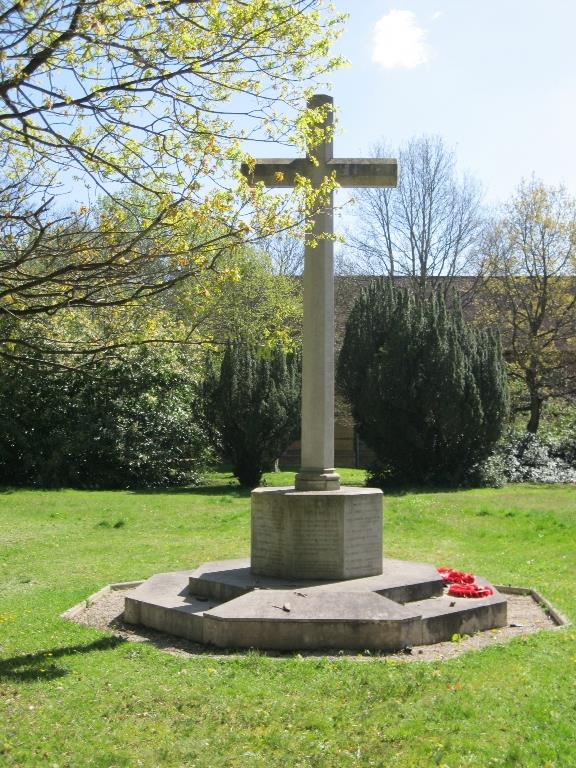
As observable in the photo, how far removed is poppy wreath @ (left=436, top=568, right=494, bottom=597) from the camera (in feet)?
28.5

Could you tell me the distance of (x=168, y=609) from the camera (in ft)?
26.7

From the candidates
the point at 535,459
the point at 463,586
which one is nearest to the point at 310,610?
the point at 463,586

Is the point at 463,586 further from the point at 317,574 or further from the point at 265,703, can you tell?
the point at 265,703

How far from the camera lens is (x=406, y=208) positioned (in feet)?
118

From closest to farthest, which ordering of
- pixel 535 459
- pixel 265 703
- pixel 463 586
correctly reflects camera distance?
1. pixel 265 703
2. pixel 463 586
3. pixel 535 459

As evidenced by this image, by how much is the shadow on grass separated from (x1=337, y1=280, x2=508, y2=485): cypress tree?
1427 centimetres

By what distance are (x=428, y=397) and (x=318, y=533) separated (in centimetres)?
1286

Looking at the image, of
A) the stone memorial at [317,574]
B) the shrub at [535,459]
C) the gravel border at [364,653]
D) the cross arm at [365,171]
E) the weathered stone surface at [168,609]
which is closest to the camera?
the gravel border at [364,653]

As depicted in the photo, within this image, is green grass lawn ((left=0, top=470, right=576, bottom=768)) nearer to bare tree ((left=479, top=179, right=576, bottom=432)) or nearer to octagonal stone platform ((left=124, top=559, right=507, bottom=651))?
octagonal stone platform ((left=124, top=559, right=507, bottom=651))

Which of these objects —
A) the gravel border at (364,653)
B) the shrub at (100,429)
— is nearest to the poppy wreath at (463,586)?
the gravel border at (364,653)

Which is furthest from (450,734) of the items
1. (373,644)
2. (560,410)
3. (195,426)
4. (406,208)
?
(406,208)

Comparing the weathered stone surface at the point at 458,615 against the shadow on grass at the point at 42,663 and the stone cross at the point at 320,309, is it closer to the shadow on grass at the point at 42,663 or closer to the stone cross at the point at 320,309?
the stone cross at the point at 320,309

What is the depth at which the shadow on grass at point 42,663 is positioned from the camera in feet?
21.7

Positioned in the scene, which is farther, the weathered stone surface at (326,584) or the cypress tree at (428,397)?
the cypress tree at (428,397)
